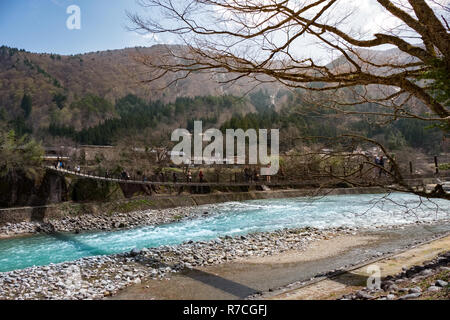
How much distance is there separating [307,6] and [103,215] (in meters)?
17.3

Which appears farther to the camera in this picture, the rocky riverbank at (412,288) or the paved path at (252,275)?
the paved path at (252,275)

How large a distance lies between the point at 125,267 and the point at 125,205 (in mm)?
11797

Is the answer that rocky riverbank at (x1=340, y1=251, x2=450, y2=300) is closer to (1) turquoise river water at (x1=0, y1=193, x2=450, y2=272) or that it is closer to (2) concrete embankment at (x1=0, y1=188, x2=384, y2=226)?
(1) turquoise river water at (x1=0, y1=193, x2=450, y2=272)

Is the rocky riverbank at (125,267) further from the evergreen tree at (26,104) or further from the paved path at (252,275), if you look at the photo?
the evergreen tree at (26,104)

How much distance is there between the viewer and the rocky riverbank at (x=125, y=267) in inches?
269

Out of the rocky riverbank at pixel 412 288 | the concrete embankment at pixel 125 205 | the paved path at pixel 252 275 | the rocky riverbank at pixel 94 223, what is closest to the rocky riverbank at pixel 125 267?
the paved path at pixel 252 275

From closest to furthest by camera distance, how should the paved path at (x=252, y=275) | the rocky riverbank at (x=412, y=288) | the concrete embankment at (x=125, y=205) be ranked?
the rocky riverbank at (x=412, y=288), the paved path at (x=252, y=275), the concrete embankment at (x=125, y=205)

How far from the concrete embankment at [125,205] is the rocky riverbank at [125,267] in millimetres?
4025

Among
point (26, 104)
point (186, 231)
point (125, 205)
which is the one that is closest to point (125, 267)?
point (186, 231)

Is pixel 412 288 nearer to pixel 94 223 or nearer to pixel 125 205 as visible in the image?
pixel 94 223

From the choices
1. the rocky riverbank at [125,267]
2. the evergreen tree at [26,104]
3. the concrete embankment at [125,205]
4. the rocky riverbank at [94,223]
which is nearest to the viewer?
the rocky riverbank at [125,267]

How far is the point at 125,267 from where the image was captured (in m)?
8.16

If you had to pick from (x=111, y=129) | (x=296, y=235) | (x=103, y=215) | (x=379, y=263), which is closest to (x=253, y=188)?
(x=103, y=215)
